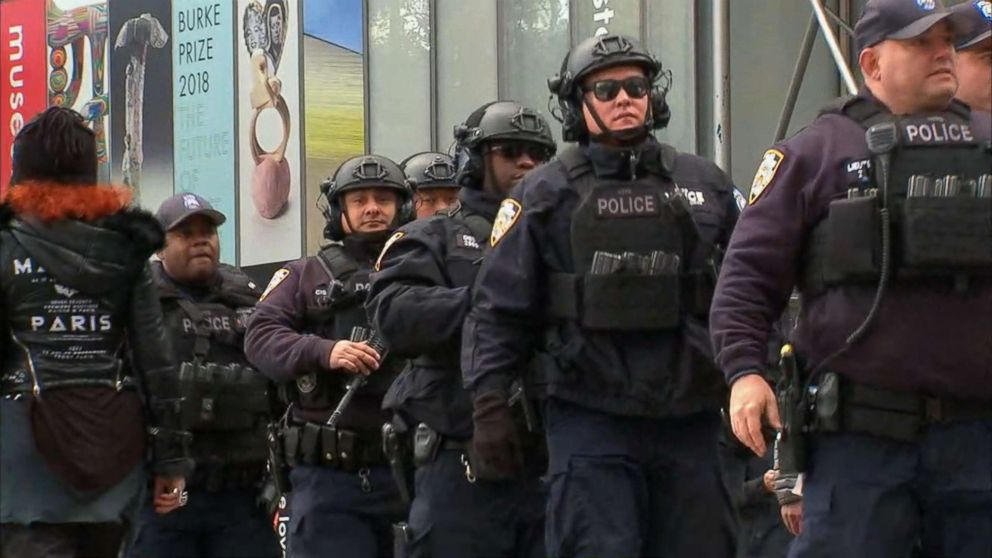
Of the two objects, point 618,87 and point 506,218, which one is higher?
point 618,87

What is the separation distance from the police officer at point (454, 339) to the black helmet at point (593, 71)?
0.91 metres

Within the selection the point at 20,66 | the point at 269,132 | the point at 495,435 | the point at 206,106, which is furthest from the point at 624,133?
the point at 20,66

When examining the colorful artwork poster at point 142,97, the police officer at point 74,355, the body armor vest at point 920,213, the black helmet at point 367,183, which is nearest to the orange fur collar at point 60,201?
the police officer at point 74,355

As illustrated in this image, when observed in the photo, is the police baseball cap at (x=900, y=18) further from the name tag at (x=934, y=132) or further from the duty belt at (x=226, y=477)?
the duty belt at (x=226, y=477)

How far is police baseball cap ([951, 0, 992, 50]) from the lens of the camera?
6176 mm

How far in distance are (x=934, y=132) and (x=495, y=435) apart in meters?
2.11

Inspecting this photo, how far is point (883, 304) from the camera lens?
594 centimetres

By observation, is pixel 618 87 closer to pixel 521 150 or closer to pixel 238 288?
pixel 521 150

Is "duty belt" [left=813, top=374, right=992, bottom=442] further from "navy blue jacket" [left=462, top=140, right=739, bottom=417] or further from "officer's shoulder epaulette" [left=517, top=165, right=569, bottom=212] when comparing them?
"officer's shoulder epaulette" [left=517, top=165, right=569, bottom=212]

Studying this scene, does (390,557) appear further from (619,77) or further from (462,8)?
(462,8)

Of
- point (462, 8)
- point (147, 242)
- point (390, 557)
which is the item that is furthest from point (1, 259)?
point (462, 8)

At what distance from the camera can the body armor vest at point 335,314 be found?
9.88 meters

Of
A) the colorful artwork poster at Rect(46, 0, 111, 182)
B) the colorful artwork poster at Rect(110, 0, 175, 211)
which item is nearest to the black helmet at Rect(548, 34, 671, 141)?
the colorful artwork poster at Rect(110, 0, 175, 211)

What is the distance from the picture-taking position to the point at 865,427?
5.91 metres
